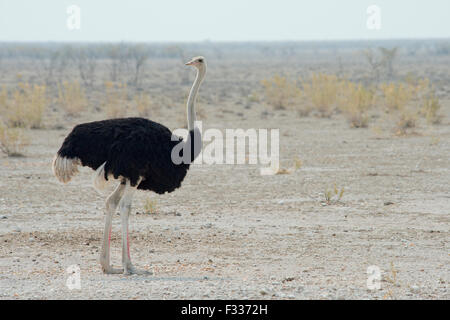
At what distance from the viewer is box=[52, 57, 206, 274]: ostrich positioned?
7.10 m

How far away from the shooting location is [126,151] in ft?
23.2

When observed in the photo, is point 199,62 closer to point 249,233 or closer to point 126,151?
point 126,151

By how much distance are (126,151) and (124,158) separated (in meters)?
0.07

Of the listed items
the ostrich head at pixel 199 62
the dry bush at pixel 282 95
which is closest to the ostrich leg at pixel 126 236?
the ostrich head at pixel 199 62

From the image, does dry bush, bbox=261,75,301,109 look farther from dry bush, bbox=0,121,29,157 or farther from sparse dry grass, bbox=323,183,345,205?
sparse dry grass, bbox=323,183,345,205

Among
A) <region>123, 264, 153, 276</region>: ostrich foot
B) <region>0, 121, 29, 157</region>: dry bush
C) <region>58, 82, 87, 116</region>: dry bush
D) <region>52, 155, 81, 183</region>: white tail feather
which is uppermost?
<region>58, 82, 87, 116</region>: dry bush

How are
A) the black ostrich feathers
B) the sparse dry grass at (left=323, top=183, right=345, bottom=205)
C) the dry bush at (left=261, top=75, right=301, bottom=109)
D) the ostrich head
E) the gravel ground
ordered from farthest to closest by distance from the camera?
the dry bush at (left=261, top=75, right=301, bottom=109)
the sparse dry grass at (left=323, top=183, right=345, bottom=205)
the ostrich head
the black ostrich feathers
the gravel ground

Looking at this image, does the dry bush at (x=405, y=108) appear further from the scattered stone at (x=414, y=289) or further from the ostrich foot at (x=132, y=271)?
the ostrich foot at (x=132, y=271)

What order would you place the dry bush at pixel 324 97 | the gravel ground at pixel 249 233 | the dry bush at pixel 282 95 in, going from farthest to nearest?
the dry bush at pixel 282 95 → the dry bush at pixel 324 97 → the gravel ground at pixel 249 233

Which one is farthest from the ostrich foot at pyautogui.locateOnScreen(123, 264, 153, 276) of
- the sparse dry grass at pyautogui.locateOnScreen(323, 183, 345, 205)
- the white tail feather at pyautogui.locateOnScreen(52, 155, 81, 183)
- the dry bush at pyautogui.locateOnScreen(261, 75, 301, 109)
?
the dry bush at pyautogui.locateOnScreen(261, 75, 301, 109)

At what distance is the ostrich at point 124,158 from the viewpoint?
7.10 metres

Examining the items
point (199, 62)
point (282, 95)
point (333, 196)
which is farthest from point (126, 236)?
point (282, 95)

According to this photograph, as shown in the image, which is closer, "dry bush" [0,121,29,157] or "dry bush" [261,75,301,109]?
"dry bush" [0,121,29,157]

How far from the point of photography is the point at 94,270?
7.42 meters
